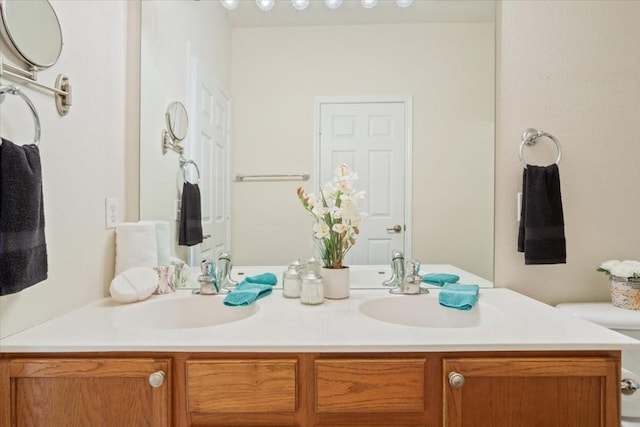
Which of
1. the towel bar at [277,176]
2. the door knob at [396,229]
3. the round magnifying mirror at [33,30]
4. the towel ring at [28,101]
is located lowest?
the door knob at [396,229]

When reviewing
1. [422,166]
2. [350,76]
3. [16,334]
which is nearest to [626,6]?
[422,166]

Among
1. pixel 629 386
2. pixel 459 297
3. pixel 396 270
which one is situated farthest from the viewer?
pixel 396 270

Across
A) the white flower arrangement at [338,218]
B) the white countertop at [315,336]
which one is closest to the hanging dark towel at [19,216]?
the white countertop at [315,336]

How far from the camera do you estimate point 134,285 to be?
4.12 feet

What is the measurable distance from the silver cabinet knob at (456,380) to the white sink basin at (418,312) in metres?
0.40

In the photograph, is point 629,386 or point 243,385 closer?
point 243,385

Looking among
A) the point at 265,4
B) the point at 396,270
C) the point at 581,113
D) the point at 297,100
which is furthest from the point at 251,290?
the point at 581,113

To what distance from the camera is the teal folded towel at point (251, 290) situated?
3.92 feet

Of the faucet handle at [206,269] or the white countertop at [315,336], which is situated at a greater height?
the faucet handle at [206,269]

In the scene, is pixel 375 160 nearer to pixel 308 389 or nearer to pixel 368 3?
pixel 368 3

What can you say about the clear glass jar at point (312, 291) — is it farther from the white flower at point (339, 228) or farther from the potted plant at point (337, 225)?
the white flower at point (339, 228)

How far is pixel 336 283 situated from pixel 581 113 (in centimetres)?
121

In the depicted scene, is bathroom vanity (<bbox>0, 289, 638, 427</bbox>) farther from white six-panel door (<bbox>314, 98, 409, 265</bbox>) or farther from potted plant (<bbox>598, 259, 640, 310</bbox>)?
white six-panel door (<bbox>314, 98, 409, 265</bbox>)

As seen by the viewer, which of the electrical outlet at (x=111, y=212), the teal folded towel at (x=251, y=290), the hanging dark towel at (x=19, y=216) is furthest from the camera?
the electrical outlet at (x=111, y=212)
